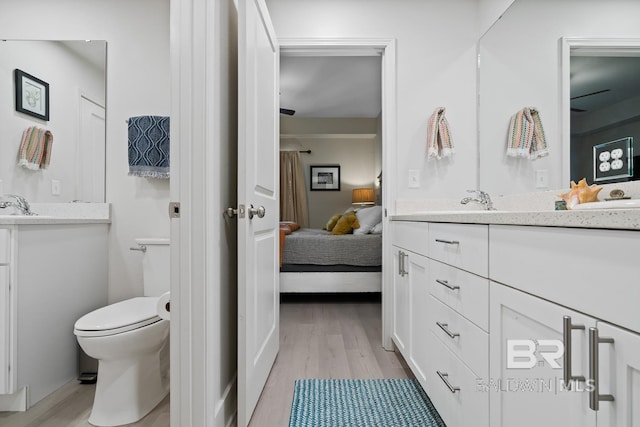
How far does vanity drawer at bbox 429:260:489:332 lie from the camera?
959mm

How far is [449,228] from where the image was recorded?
3.95 ft

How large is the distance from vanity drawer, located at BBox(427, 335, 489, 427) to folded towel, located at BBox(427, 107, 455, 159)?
127 centimetres

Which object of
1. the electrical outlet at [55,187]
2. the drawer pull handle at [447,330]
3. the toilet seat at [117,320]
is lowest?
the toilet seat at [117,320]

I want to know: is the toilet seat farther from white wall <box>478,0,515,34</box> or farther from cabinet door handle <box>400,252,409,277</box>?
white wall <box>478,0,515,34</box>

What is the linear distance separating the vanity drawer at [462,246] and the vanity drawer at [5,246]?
1.77 metres

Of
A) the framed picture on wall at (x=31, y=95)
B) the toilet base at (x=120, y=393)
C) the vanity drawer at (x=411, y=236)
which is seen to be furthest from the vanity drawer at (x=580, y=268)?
the framed picture on wall at (x=31, y=95)

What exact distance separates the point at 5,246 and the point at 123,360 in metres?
0.69

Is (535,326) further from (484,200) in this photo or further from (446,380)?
(484,200)

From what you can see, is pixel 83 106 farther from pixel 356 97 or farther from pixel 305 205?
pixel 305 205

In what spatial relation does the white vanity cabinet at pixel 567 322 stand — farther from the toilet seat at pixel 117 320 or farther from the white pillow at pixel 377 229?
the white pillow at pixel 377 229

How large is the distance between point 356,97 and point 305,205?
7.06 feet

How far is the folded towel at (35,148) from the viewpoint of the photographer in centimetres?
Result: 196

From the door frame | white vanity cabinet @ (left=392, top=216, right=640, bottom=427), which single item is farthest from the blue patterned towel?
white vanity cabinet @ (left=392, top=216, right=640, bottom=427)

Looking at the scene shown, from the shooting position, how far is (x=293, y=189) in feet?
20.3
